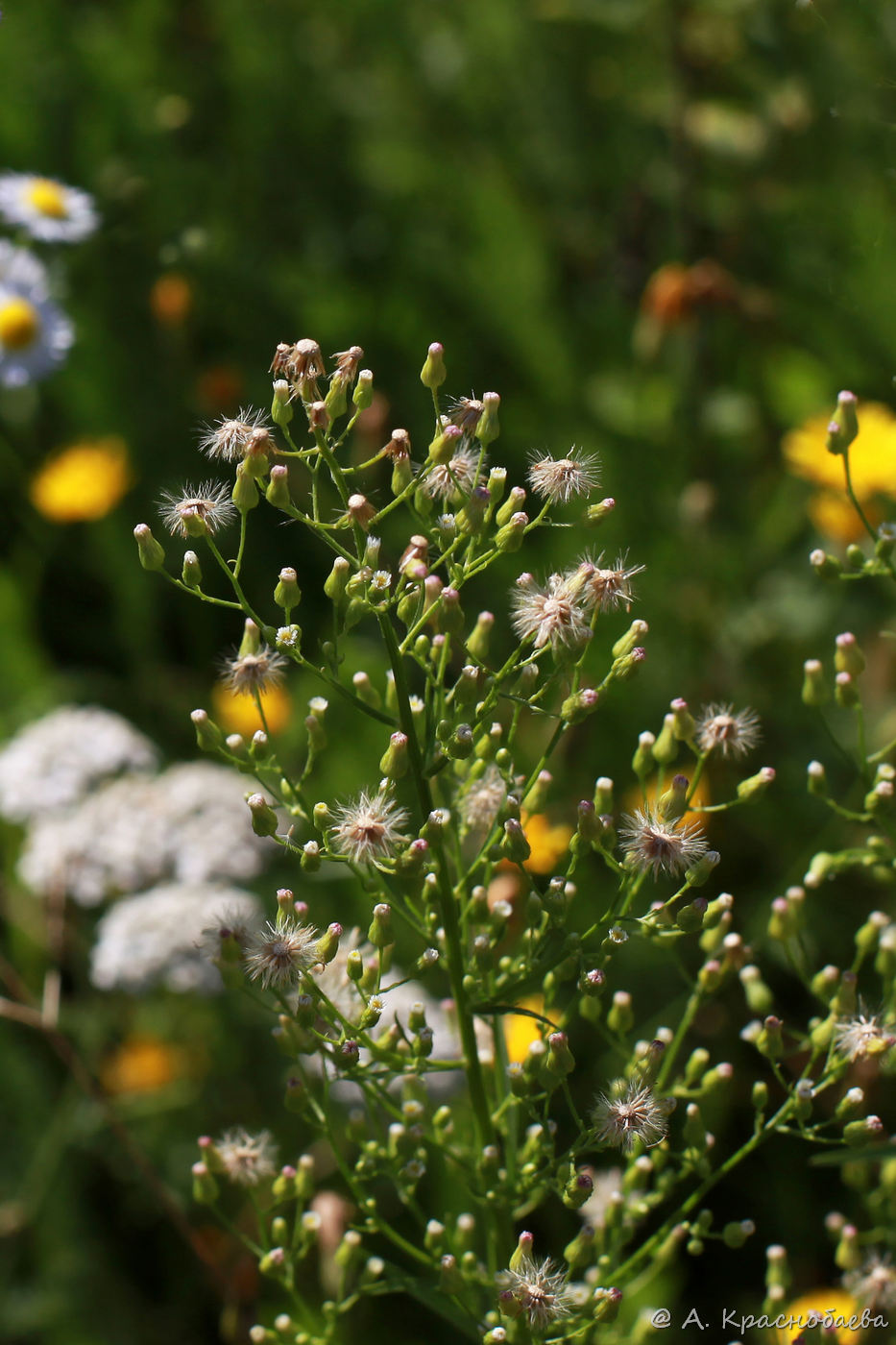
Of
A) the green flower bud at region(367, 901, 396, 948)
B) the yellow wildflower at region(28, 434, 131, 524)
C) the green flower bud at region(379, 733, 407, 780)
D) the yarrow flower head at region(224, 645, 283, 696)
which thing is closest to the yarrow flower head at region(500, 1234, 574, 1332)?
the green flower bud at region(367, 901, 396, 948)

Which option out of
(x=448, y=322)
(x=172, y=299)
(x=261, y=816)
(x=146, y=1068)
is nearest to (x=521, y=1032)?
(x=146, y=1068)

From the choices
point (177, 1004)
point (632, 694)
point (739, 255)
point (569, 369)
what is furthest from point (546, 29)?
point (177, 1004)

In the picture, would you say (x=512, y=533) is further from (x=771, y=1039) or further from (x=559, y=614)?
(x=771, y=1039)

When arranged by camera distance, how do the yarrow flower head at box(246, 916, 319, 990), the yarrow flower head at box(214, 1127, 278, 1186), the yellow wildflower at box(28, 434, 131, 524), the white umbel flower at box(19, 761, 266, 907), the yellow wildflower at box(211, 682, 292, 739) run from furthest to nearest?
the yellow wildflower at box(28, 434, 131, 524)
the yellow wildflower at box(211, 682, 292, 739)
the white umbel flower at box(19, 761, 266, 907)
the yarrow flower head at box(214, 1127, 278, 1186)
the yarrow flower head at box(246, 916, 319, 990)

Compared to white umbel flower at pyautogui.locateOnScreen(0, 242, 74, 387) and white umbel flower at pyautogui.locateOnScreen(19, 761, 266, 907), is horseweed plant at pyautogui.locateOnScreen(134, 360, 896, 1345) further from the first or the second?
white umbel flower at pyautogui.locateOnScreen(0, 242, 74, 387)

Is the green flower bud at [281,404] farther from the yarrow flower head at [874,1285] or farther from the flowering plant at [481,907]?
the yarrow flower head at [874,1285]

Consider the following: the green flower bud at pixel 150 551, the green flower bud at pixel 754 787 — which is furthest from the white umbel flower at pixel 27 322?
the green flower bud at pixel 754 787
